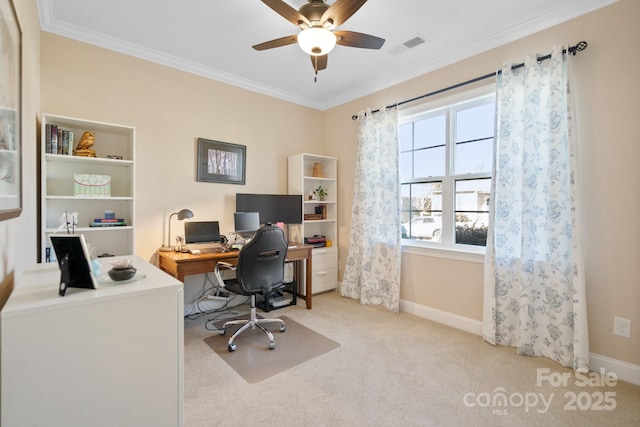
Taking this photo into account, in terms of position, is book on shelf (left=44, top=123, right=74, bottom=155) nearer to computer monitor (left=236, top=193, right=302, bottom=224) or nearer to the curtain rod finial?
computer monitor (left=236, top=193, right=302, bottom=224)

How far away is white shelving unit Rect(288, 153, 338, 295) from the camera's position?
155 inches

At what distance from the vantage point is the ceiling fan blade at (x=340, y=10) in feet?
5.97

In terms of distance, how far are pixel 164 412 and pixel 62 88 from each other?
2.80 m

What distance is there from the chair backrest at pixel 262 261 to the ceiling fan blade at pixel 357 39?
61.4 inches

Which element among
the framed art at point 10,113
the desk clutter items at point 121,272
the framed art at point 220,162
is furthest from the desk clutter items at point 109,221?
the desk clutter items at point 121,272

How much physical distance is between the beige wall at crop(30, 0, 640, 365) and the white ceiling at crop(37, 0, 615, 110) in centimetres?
11

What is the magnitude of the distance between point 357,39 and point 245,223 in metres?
2.14

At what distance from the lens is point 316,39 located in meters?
2.06

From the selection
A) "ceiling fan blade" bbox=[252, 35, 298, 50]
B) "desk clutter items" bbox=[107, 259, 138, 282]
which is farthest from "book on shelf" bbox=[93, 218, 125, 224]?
"ceiling fan blade" bbox=[252, 35, 298, 50]

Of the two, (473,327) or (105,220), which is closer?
(105,220)

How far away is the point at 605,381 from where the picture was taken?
2.03 metres

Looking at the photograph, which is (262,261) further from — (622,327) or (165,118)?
(622,327)

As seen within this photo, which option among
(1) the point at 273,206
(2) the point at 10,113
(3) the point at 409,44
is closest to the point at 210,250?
(1) the point at 273,206

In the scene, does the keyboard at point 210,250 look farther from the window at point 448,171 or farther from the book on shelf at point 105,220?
the window at point 448,171
